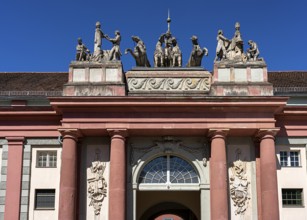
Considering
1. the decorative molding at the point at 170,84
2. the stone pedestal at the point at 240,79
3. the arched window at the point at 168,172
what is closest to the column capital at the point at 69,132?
the decorative molding at the point at 170,84

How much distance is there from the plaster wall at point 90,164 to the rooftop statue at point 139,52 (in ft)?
13.5

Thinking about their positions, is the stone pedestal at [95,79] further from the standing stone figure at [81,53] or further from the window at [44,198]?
the window at [44,198]

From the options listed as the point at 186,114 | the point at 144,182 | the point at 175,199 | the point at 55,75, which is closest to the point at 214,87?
the point at 186,114

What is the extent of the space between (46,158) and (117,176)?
158 inches

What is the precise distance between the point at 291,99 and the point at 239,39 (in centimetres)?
410

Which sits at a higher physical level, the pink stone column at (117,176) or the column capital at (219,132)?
the column capital at (219,132)

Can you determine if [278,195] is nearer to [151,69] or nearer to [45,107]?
[151,69]

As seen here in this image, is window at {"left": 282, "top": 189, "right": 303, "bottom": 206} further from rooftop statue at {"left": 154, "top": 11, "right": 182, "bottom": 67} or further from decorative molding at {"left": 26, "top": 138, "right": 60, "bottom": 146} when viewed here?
decorative molding at {"left": 26, "top": 138, "right": 60, "bottom": 146}

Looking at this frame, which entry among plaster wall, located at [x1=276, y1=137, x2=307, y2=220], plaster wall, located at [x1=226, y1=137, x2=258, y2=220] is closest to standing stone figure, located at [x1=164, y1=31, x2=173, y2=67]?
plaster wall, located at [x1=226, y1=137, x2=258, y2=220]

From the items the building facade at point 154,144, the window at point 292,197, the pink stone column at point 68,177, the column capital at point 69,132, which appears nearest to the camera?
the pink stone column at point 68,177

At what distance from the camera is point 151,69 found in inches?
1049

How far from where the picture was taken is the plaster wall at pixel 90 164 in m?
25.0

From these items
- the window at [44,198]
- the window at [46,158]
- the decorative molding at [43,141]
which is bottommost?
the window at [44,198]

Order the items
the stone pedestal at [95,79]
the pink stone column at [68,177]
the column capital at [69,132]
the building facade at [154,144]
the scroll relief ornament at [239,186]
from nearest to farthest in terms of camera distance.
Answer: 1. the pink stone column at [68,177]
2. the building facade at [154,144]
3. the column capital at [69,132]
4. the scroll relief ornament at [239,186]
5. the stone pedestal at [95,79]
